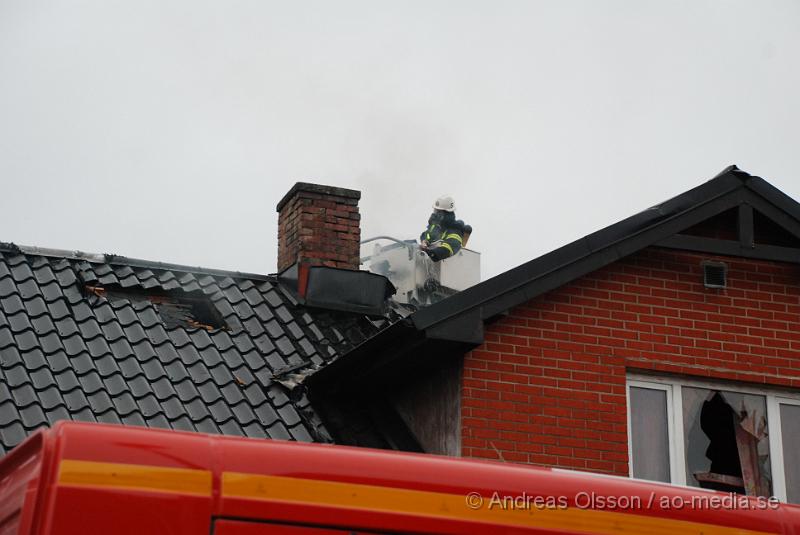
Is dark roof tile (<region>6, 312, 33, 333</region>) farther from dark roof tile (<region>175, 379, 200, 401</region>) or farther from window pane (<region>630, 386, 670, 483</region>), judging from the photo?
window pane (<region>630, 386, 670, 483</region>)

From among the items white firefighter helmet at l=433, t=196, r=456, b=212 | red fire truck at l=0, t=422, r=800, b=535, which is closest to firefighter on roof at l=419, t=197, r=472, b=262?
white firefighter helmet at l=433, t=196, r=456, b=212

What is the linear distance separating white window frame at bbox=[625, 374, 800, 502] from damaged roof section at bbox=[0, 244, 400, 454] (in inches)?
104

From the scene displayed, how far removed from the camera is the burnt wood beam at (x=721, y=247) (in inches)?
360

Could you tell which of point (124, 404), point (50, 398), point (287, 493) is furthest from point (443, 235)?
point (287, 493)

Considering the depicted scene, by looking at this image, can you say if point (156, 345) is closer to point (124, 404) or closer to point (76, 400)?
point (124, 404)

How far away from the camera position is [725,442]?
8.80 metres

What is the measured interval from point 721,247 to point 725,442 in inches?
62.6

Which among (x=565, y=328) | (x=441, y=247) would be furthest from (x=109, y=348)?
(x=441, y=247)

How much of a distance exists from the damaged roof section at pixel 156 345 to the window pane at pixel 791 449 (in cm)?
364

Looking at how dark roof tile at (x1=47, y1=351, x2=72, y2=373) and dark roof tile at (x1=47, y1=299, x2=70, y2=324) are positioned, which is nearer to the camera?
dark roof tile at (x1=47, y1=351, x2=72, y2=373)

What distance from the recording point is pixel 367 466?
4039mm

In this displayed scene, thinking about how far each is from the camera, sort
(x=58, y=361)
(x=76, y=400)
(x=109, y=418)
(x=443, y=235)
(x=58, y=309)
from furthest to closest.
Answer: (x=443, y=235), (x=58, y=309), (x=58, y=361), (x=76, y=400), (x=109, y=418)

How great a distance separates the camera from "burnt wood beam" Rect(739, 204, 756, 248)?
927 centimetres

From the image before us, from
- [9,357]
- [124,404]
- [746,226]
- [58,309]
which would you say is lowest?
[124,404]
